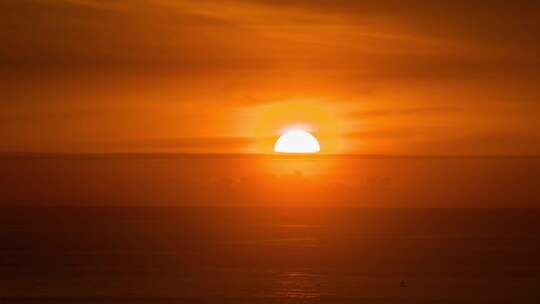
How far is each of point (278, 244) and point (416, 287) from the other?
93.6 ft

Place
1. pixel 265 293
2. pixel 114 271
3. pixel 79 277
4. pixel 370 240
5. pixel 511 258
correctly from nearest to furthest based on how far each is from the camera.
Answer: pixel 265 293
pixel 79 277
pixel 114 271
pixel 511 258
pixel 370 240

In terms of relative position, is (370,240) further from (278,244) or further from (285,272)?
(285,272)

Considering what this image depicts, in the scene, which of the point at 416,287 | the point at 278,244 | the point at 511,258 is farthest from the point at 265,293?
the point at 278,244

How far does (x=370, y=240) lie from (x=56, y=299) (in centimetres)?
4174

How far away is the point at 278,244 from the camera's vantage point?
195 feet

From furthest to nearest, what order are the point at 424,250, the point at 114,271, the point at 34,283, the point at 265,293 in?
the point at 424,250 < the point at 114,271 < the point at 34,283 < the point at 265,293

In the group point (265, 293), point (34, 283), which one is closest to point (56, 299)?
point (34, 283)

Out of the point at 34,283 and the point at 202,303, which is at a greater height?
the point at 34,283

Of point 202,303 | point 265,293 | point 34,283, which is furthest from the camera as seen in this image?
point 34,283

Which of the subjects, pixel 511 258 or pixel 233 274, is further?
pixel 511 258

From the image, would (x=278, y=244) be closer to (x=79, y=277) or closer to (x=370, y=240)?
(x=370, y=240)

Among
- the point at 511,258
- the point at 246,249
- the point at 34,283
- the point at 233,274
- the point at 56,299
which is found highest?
the point at 246,249

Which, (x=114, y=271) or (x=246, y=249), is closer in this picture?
(x=114, y=271)

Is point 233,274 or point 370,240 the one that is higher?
point 370,240
